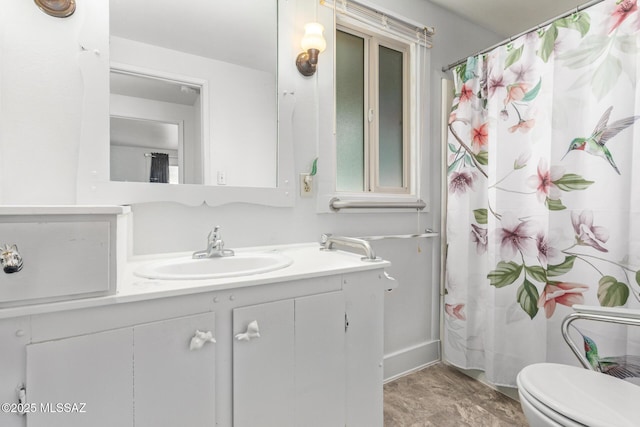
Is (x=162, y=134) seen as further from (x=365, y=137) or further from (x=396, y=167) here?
(x=396, y=167)

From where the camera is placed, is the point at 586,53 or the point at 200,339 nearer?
the point at 200,339

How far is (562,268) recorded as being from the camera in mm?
1447

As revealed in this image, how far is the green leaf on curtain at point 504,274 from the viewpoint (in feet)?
5.30

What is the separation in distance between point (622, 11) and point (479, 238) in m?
1.15

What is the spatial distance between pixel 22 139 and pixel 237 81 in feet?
2.61

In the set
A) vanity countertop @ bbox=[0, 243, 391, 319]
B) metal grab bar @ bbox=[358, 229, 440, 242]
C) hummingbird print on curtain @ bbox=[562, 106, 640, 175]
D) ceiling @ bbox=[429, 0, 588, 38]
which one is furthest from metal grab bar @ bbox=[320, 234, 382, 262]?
ceiling @ bbox=[429, 0, 588, 38]

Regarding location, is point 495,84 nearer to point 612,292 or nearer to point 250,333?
point 612,292

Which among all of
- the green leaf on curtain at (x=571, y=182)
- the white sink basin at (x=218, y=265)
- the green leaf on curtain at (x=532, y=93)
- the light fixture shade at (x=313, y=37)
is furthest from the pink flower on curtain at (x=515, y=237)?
the light fixture shade at (x=313, y=37)

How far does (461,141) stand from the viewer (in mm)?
1860

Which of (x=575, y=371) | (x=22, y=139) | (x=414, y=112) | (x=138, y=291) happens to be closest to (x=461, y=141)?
(x=414, y=112)

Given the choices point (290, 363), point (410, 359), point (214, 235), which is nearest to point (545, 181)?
point (410, 359)

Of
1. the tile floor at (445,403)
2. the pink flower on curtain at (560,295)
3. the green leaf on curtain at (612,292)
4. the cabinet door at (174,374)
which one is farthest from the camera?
the tile floor at (445,403)

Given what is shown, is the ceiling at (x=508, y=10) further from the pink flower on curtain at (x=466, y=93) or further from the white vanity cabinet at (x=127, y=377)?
the white vanity cabinet at (x=127, y=377)

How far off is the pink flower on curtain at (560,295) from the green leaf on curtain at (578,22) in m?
1.12
